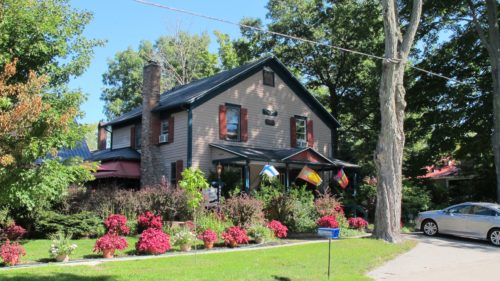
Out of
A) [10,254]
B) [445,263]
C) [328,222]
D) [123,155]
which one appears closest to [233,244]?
[328,222]

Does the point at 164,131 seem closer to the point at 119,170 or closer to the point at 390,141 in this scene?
the point at 119,170

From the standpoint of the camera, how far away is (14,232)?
13859 millimetres

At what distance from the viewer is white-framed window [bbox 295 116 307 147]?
27.1 metres

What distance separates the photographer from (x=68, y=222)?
15281mm

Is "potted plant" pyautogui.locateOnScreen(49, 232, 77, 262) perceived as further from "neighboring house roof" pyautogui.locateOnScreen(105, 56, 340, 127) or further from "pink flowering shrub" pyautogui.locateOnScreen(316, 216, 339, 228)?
→ "neighboring house roof" pyautogui.locateOnScreen(105, 56, 340, 127)

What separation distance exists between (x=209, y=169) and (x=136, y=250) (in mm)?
10232

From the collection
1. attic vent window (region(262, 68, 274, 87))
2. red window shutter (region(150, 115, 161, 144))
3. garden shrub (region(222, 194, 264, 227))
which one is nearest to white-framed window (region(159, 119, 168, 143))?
red window shutter (region(150, 115, 161, 144))

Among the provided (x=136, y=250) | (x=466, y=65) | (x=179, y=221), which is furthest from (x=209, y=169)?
(x=466, y=65)

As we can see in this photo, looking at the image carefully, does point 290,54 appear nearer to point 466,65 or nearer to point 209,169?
A: point 466,65

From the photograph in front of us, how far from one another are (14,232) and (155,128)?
11.0 m

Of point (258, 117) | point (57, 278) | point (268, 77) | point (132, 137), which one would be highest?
point (268, 77)

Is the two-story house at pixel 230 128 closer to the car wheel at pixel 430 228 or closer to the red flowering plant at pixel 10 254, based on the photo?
the car wheel at pixel 430 228

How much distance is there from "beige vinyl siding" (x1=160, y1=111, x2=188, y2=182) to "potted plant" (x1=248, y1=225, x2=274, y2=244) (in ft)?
26.0

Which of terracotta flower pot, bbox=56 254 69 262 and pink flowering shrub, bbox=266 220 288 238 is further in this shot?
pink flowering shrub, bbox=266 220 288 238
